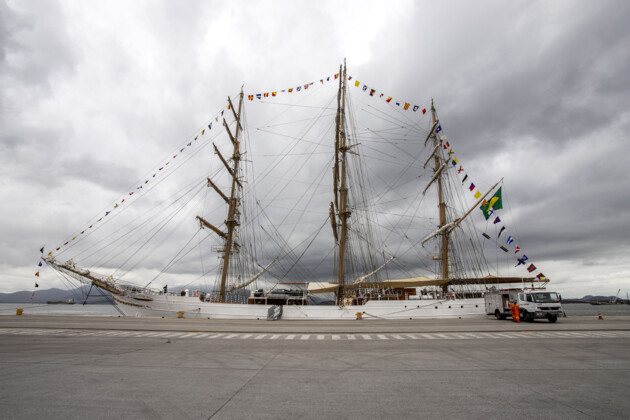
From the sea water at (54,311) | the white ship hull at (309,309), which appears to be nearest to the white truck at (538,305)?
the white ship hull at (309,309)

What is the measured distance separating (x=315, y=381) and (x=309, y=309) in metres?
24.5

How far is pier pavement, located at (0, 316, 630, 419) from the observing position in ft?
14.6

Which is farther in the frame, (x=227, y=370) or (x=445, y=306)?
(x=445, y=306)

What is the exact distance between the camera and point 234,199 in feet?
123

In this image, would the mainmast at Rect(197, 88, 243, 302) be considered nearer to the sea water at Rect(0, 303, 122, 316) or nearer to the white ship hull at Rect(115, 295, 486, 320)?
the white ship hull at Rect(115, 295, 486, 320)

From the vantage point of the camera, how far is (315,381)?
6039 millimetres

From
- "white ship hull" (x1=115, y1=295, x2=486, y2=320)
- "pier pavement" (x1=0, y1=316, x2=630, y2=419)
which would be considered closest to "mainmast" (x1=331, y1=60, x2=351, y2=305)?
"white ship hull" (x1=115, y1=295, x2=486, y2=320)

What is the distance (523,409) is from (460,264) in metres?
38.0

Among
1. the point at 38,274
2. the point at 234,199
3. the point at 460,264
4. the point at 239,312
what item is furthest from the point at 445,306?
the point at 38,274

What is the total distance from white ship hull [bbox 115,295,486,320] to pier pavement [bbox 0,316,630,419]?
19.6 metres

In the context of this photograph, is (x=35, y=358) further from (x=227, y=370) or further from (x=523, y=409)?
(x=523, y=409)

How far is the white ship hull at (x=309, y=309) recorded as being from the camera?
2934cm

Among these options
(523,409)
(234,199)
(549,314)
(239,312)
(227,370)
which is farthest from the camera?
(234,199)

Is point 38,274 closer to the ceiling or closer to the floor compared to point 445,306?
closer to the ceiling
